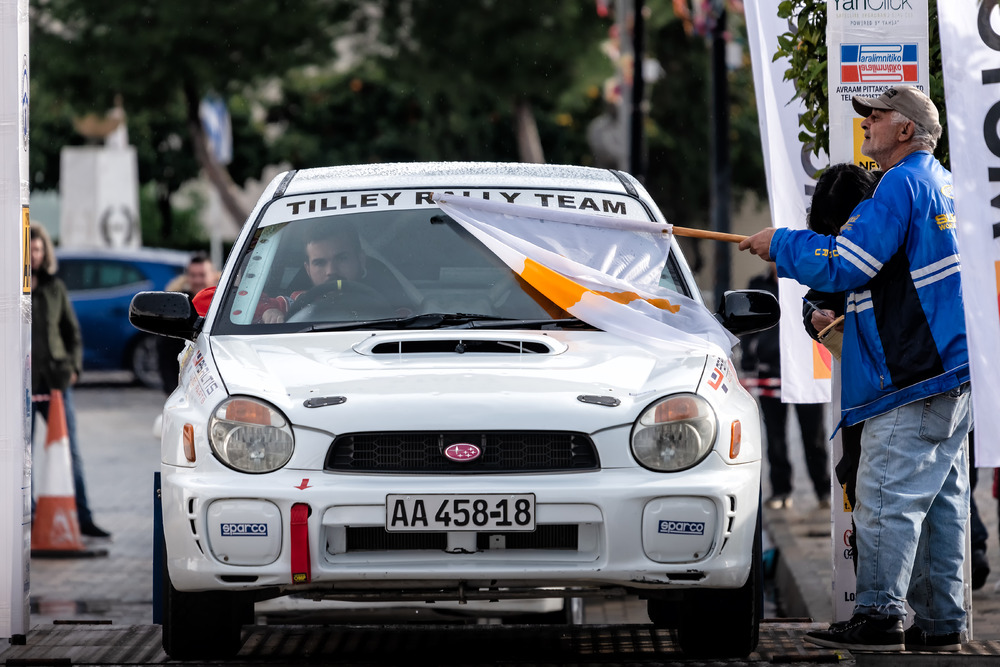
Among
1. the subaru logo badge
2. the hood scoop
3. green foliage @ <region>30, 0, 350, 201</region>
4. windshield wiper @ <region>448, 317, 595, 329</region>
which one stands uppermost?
green foliage @ <region>30, 0, 350, 201</region>

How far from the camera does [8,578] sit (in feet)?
20.3

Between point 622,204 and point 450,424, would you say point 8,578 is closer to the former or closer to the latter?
point 450,424

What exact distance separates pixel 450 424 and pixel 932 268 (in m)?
1.63

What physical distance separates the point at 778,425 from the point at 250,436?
7481 mm

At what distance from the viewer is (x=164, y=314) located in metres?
6.04

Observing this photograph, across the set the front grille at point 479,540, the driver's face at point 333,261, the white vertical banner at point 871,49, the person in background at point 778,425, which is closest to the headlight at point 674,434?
the front grille at point 479,540

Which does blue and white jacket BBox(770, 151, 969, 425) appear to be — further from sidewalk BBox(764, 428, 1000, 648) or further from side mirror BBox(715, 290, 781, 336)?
sidewalk BBox(764, 428, 1000, 648)

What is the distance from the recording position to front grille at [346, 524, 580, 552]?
16.9 ft

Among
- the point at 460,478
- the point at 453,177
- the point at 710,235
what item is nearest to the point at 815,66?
the point at 710,235

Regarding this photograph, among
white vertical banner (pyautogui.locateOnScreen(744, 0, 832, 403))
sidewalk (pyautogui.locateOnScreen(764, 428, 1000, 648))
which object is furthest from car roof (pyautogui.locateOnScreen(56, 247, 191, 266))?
white vertical banner (pyautogui.locateOnScreen(744, 0, 832, 403))

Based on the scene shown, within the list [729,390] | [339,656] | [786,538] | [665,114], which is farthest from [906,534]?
[665,114]

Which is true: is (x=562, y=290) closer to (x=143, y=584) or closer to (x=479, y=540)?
(x=479, y=540)

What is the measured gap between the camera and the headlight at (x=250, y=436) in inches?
204

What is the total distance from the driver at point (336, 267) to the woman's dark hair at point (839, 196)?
1528 millimetres
